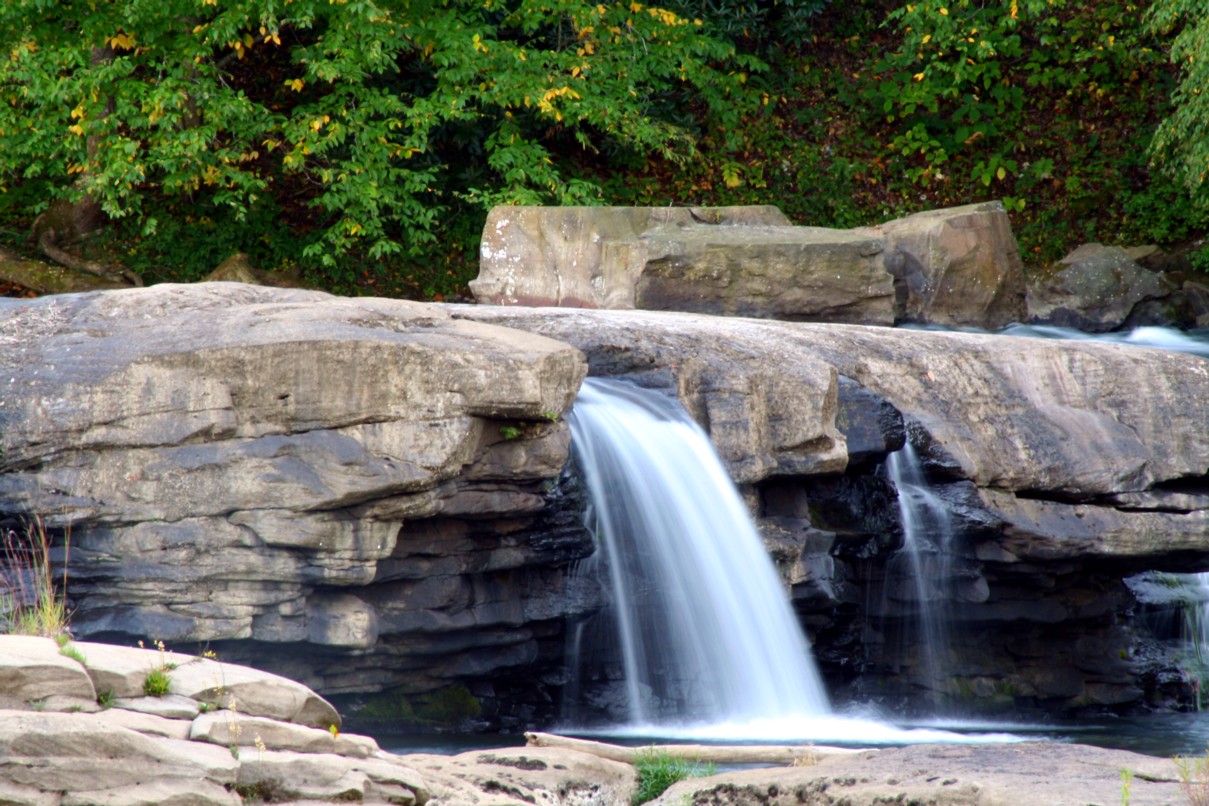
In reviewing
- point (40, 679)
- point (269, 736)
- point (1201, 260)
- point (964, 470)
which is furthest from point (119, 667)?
point (1201, 260)

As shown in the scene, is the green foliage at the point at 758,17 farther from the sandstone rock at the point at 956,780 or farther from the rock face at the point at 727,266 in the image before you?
the sandstone rock at the point at 956,780

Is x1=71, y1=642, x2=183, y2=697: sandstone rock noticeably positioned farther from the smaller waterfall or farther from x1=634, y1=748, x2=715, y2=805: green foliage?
the smaller waterfall

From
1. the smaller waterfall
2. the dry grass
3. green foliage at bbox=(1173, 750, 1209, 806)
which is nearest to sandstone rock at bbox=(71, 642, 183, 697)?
the dry grass

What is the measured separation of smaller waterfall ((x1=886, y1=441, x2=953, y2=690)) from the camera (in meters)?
9.37

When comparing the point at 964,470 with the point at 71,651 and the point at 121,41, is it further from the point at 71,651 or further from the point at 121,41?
the point at 121,41

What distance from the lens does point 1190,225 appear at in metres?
18.9

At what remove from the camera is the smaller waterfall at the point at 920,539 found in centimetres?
937

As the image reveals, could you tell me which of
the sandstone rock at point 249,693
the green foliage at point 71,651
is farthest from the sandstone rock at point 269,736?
the green foliage at point 71,651

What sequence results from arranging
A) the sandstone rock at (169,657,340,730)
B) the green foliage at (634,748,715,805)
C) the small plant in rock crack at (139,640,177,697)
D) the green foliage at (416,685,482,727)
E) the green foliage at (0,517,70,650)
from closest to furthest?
the small plant in rock crack at (139,640,177,697) < the sandstone rock at (169,657,340,730) < the green foliage at (634,748,715,805) < the green foliage at (0,517,70,650) < the green foliage at (416,685,482,727)

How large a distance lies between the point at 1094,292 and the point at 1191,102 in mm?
2713

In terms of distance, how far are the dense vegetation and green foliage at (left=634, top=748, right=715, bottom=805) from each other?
428 inches

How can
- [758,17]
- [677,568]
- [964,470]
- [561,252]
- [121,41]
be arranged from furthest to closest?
1. [758,17]
2. [121,41]
3. [561,252]
4. [964,470]
5. [677,568]

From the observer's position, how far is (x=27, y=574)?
7160mm

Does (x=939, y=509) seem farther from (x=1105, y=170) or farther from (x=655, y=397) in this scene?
(x=1105, y=170)
